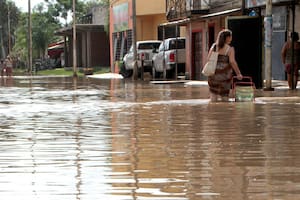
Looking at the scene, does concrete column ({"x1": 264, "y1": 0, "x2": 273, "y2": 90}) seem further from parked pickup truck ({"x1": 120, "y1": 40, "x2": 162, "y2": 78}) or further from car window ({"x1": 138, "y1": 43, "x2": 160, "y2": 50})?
car window ({"x1": 138, "y1": 43, "x2": 160, "y2": 50})

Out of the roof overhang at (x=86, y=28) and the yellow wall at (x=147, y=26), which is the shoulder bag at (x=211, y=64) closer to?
the yellow wall at (x=147, y=26)

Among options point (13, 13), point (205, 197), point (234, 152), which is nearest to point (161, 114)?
point (234, 152)

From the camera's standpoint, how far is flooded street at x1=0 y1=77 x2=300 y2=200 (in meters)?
6.16

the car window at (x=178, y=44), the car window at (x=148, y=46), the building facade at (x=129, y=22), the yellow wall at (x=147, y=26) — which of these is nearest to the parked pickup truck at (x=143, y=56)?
the car window at (x=148, y=46)

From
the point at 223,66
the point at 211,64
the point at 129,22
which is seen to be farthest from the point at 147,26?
the point at 211,64

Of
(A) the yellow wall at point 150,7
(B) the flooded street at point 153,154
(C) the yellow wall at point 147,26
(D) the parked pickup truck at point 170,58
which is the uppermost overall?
(A) the yellow wall at point 150,7

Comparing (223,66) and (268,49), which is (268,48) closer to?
(268,49)

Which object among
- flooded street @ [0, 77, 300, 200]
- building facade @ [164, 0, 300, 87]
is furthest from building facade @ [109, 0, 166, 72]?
flooded street @ [0, 77, 300, 200]

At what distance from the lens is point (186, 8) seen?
3397cm

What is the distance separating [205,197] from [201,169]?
4.42ft

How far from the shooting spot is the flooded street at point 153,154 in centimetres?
616

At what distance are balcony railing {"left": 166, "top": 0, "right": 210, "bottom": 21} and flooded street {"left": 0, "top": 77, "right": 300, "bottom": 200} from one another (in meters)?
18.8

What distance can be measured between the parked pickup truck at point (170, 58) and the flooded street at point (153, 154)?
64.1 ft

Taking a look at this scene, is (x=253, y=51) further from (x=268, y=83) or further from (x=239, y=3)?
(x=239, y=3)
